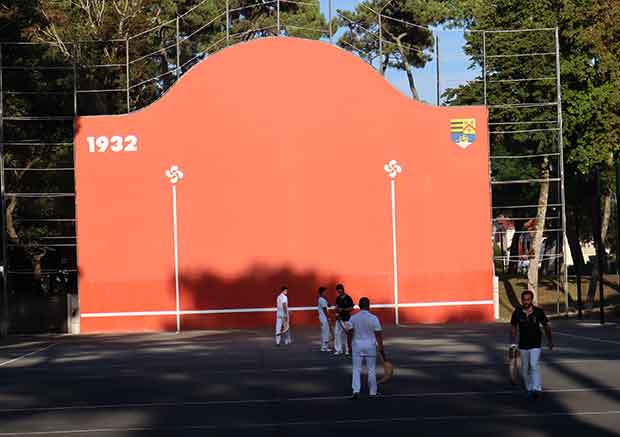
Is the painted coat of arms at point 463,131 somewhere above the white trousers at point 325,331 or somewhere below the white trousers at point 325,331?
above

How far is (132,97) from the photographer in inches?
2817

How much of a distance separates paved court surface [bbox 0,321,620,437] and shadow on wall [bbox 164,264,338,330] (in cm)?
708

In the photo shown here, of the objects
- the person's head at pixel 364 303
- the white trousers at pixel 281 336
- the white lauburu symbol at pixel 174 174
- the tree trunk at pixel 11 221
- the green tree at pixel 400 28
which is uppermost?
the green tree at pixel 400 28

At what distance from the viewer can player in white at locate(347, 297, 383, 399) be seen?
21203mm

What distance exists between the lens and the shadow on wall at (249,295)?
4491 cm

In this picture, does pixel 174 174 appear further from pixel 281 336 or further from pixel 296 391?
pixel 296 391

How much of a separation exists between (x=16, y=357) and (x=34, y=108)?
70.4ft

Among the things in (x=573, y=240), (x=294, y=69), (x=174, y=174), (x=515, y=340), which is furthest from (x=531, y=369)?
(x=573, y=240)

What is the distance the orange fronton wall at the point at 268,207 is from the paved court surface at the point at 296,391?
7.09 m

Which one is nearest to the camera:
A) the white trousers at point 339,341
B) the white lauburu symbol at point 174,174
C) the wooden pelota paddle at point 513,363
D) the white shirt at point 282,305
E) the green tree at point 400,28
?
the wooden pelota paddle at point 513,363

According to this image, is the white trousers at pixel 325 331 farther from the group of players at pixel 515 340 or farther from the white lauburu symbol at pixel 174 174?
the white lauburu symbol at pixel 174 174

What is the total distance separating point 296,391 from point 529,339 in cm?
498

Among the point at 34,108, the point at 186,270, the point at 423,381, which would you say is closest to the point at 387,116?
the point at 186,270

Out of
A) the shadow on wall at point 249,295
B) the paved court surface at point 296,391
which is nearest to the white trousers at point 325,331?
the paved court surface at point 296,391
